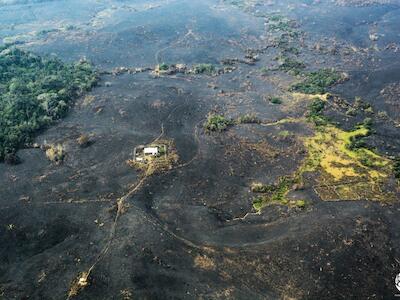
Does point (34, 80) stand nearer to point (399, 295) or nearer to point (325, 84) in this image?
point (325, 84)

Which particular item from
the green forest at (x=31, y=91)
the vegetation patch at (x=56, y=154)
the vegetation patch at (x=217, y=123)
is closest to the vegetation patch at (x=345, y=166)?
the vegetation patch at (x=217, y=123)

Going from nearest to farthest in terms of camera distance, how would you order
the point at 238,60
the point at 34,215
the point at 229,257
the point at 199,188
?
the point at 229,257 → the point at 34,215 → the point at 199,188 → the point at 238,60

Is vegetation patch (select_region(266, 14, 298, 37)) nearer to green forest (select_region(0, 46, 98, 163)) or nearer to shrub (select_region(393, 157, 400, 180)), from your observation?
green forest (select_region(0, 46, 98, 163))

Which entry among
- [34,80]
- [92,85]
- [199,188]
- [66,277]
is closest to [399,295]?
[199,188]

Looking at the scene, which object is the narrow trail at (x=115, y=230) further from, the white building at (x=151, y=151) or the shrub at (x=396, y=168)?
the shrub at (x=396, y=168)

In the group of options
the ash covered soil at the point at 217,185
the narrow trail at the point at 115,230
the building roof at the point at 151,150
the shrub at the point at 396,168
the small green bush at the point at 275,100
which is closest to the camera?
the narrow trail at the point at 115,230
